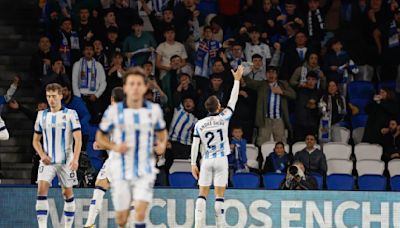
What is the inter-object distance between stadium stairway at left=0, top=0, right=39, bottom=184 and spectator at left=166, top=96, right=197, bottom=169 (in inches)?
104

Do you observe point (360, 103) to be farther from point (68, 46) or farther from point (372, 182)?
point (68, 46)

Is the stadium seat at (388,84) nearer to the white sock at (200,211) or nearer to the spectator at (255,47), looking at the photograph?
the spectator at (255,47)

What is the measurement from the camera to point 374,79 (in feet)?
80.0

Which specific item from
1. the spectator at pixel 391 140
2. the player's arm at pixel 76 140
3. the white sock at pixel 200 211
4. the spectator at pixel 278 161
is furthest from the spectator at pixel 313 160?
the player's arm at pixel 76 140

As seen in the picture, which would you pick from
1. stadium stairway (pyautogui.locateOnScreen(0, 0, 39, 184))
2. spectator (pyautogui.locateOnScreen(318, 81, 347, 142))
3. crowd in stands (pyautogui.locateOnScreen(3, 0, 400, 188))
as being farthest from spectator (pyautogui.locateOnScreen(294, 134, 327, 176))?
stadium stairway (pyautogui.locateOnScreen(0, 0, 39, 184))

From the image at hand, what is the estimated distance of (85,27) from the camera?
23.1 meters

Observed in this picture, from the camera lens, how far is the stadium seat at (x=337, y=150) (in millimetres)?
22203

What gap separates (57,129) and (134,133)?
362cm

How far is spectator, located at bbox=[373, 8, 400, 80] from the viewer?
947 inches

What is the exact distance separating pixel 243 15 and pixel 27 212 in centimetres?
735

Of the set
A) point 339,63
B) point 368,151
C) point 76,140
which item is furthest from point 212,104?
point 339,63

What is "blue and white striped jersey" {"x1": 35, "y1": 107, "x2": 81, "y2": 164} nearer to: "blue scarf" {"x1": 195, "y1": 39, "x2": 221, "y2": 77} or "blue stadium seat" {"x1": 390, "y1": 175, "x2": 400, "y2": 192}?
"blue scarf" {"x1": 195, "y1": 39, "x2": 221, "y2": 77}

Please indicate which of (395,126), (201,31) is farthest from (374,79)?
(201,31)

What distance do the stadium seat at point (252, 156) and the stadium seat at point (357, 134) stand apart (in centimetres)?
226
